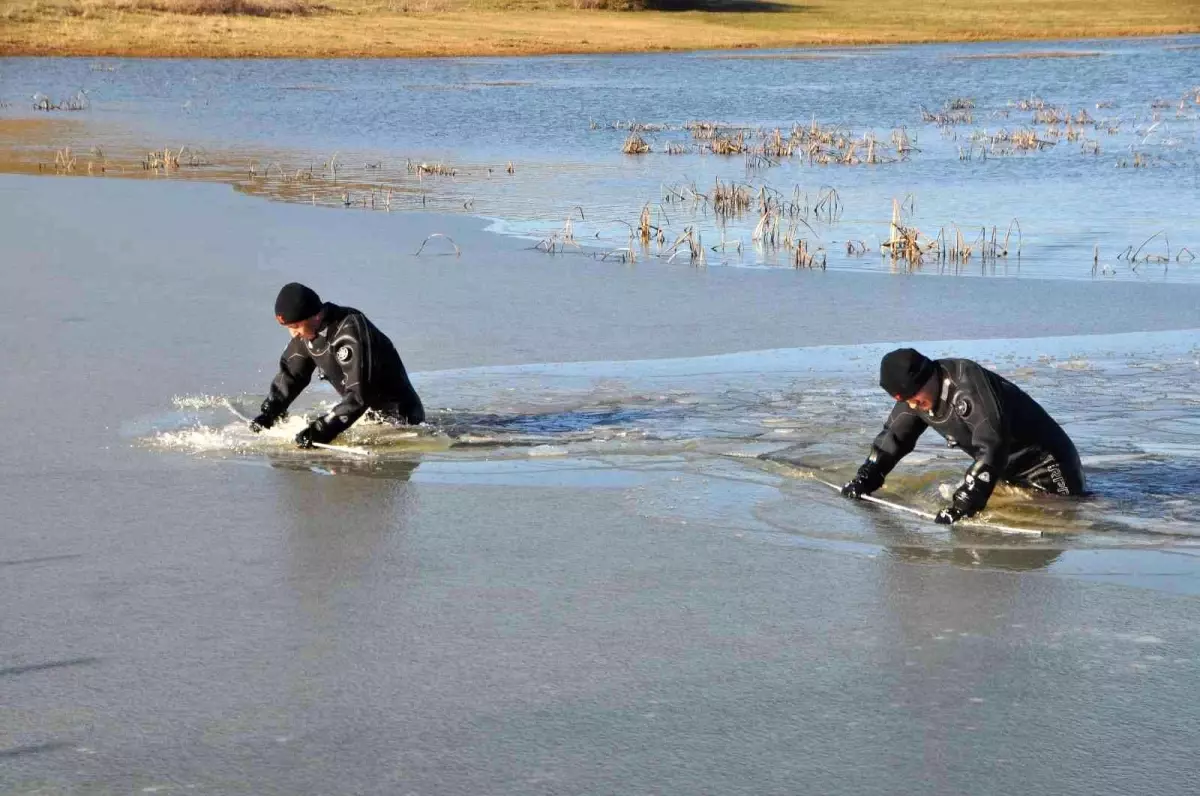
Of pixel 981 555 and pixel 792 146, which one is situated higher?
pixel 792 146

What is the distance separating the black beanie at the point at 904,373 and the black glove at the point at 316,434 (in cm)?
274

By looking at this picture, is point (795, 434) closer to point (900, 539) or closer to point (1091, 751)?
point (900, 539)

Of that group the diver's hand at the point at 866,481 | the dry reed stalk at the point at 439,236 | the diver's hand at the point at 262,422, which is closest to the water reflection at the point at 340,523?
the diver's hand at the point at 262,422

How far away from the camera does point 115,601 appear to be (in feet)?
18.5

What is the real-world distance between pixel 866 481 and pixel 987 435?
60 centimetres

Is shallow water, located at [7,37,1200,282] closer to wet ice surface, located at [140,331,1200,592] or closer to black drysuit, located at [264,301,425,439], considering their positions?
wet ice surface, located at [140,331,1200,592]

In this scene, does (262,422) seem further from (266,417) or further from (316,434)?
(316,434)

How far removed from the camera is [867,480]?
279 inches

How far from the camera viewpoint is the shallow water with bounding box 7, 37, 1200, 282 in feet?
53.9

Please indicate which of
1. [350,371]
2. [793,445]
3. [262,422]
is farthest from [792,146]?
[350,371]

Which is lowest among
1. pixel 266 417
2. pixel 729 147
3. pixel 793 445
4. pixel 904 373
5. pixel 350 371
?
pixel 793 445

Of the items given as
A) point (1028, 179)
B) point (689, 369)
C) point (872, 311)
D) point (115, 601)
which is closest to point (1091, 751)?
point (115, 601)

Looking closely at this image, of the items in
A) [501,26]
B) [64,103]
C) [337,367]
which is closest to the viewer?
[337,367]

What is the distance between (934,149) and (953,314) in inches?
542
